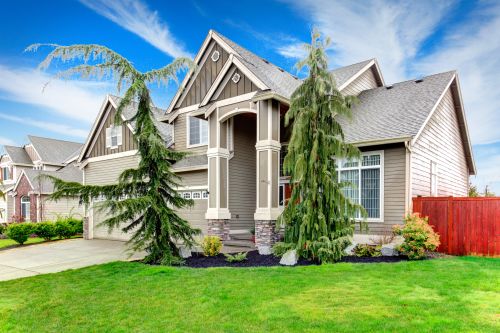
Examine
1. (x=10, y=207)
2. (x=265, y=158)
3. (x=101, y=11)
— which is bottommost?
(x=10, y=207)

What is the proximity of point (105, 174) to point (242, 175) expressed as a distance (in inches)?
331

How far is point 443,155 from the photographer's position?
1362 cm

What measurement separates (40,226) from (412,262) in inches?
648

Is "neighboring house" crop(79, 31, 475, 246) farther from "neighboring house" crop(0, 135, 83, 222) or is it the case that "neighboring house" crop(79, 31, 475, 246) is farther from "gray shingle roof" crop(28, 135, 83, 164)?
"gray shingle roof" crop(28, 135, 83, 164)

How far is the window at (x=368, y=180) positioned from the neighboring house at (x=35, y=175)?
63.7ft

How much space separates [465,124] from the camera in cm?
1559

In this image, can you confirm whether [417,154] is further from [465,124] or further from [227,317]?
[227,317]

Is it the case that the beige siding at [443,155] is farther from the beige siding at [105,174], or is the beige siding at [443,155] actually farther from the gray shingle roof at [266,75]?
the beige siding at [105,174]

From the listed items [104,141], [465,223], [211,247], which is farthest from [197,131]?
[465,223]

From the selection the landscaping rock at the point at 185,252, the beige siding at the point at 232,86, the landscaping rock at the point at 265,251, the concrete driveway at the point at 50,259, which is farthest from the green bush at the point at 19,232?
the landscaping rock at the point at 265,251

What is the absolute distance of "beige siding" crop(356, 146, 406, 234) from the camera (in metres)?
10.2

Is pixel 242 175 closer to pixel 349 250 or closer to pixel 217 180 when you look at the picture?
pixel 217 180

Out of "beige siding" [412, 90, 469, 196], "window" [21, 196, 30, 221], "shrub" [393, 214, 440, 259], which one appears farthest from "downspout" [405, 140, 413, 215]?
"window" [21, 196, 30, 221]

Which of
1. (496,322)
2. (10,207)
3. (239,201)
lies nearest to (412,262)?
(496,322)
